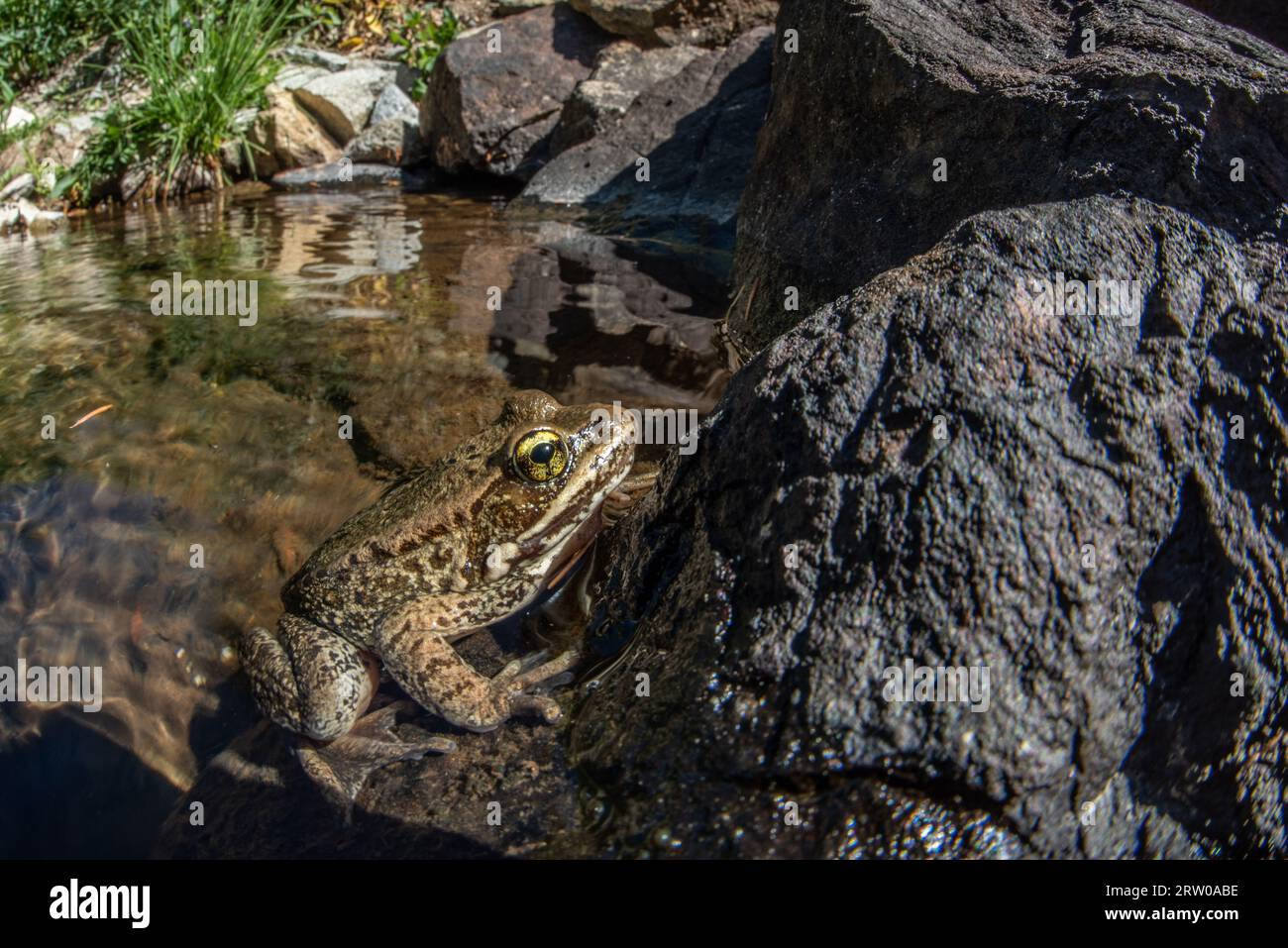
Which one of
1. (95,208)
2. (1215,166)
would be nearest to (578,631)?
(1215,166)

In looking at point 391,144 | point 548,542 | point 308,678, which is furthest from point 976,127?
point 391,144

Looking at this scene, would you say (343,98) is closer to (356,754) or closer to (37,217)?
(37,217)

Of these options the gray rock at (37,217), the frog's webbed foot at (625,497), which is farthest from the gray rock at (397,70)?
the frog's webbed foot at (625,497)

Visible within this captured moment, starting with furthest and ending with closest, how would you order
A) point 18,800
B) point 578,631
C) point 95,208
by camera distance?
point 95,208
point 578,631
point 18,800

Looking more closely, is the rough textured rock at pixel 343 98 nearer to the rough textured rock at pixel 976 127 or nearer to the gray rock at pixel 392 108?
the gray rock at pixel 392 108

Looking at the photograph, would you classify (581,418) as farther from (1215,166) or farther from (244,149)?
(244,149)

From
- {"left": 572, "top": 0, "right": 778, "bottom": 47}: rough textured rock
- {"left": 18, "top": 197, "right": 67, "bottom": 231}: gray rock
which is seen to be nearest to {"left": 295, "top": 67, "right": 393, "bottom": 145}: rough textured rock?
{"left": 18, "top": 197, "right": 67, "bottom": 231}: gray rock
